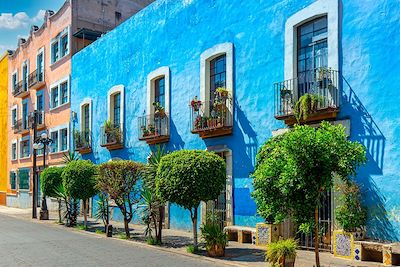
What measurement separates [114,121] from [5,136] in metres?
21.2

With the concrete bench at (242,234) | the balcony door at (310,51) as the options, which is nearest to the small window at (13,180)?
the concrete bench at (242,234)

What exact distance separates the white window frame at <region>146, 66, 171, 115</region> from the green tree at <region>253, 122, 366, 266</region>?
408 inches

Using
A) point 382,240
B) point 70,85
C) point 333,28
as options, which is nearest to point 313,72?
point 333,28

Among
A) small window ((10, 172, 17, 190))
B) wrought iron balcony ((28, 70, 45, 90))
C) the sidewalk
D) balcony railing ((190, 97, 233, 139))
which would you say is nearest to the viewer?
the sidewalk

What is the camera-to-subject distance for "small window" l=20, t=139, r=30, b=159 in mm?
34062

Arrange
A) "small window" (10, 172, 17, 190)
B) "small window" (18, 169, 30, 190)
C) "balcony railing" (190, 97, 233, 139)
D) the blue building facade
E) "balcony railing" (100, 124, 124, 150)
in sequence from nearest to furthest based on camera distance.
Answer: the blue building facade < "balcony railing" (190, 97, 233, 139) < "balcony railing" (100, 124, 124, 150) < "small window" (18, 169, 30, 190) < "small window" (10, 172, 17, 190)

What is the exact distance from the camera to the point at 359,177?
1110cm

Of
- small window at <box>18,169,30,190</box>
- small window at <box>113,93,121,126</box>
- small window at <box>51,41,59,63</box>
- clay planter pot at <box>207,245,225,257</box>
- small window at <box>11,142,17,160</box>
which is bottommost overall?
clay planter pot at <box>207,245,225,257</box>

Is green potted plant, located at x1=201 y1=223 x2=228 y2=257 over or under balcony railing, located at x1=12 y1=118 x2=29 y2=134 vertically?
under

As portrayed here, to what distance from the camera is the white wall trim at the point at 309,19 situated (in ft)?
38.5

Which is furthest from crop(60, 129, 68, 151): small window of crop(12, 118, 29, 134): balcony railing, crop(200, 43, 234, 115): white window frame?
crop(200, 43, 234, 115): white window frame

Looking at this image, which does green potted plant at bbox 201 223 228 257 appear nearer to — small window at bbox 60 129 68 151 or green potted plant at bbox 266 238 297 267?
Result: green potted plant at bbox 266 238 297 267

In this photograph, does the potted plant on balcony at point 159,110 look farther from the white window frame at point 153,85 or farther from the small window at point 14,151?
the small window at point 14,151

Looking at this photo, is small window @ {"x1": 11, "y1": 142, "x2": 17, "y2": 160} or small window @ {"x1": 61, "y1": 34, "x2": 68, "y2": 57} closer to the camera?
small window @ {"x1": 61, "y1": 34, "x2": 68, "y2": 57}
